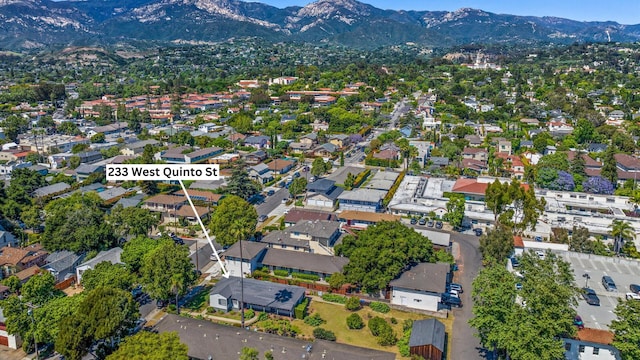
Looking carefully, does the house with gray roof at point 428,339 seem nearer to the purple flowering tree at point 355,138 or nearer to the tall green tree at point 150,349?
the tall green tree at point 150,349

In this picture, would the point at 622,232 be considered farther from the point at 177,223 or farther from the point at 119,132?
the point at 119,132

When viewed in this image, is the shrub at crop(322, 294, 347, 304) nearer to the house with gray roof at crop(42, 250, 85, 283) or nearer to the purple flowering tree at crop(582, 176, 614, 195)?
the house with gray roof at crop(42, 250, 85, 283)

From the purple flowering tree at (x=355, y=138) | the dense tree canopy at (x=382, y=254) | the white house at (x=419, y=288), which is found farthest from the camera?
the purple flowering tree at (x=355, y=138)

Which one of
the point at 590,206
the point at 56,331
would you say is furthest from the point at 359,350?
the point at 590,206

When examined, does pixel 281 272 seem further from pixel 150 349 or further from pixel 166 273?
pixel 150 349

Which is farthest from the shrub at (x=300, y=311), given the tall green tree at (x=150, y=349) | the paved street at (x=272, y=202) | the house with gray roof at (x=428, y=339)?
the paved street at (x=272, y=202)

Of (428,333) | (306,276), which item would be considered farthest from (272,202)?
(428,333)

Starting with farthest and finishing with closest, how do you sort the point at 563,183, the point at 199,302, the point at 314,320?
the point at 563,183 < the point at 199,302 < the point at 314,320
